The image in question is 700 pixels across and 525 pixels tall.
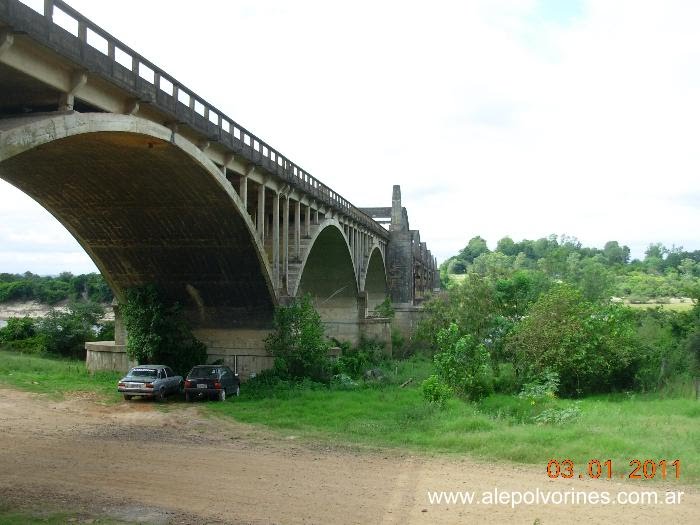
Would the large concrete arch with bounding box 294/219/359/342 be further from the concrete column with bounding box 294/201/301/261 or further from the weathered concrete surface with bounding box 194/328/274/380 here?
the weathered concrete surface with bounding box 194/328/274/380

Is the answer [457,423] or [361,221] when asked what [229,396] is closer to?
[457,423]

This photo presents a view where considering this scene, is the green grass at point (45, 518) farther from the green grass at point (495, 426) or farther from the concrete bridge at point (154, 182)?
the green grass at point (495, 426)

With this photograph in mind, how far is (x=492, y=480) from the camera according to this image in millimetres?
10531

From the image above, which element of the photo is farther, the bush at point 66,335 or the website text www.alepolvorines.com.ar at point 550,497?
the bush at point 66,335

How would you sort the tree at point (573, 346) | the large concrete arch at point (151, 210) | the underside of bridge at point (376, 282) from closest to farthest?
the large concrete arch at point (151, 210) < the tree at point (573, 346) < the underside of bridge at point (376, 282)

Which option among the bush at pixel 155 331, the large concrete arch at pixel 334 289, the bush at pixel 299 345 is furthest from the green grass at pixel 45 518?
the large concrete arch at pixel 334 289

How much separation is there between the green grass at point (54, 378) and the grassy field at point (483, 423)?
0.10 metres

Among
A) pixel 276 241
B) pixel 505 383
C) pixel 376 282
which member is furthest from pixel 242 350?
pixel 376 282

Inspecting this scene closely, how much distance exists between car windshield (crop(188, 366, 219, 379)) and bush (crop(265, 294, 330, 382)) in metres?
3.43

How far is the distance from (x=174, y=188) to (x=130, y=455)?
9.66 meters

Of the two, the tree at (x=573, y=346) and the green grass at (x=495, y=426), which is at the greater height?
the tree at (x=573, y=346)

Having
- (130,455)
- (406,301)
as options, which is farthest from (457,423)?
(406,301)

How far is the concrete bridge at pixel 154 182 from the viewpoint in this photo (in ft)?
35.6
